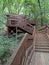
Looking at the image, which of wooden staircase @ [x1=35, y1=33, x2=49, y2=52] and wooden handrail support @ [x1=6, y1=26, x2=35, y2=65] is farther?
wooden staircase @ [x1=35, y1=33, x2=49, y2=52]

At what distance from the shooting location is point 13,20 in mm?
14172

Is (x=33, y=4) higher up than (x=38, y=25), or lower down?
higher up

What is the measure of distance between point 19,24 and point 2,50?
236 inches

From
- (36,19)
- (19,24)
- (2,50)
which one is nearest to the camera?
(2,50)

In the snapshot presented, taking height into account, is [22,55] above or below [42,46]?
above

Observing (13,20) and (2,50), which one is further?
(13,20)

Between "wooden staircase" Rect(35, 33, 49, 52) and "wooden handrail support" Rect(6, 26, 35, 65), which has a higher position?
"wooden handrail support" Rect(6, 26, 35, 65)

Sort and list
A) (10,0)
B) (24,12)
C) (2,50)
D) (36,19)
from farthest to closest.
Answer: (24,12)
(36,19)
(10,0)
(2,50)

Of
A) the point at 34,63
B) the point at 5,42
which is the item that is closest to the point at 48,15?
the point at 5,42

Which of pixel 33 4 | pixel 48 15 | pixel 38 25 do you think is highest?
pixel 33 4

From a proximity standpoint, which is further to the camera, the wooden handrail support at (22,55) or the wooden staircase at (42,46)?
the wooden staircase at (42,46)

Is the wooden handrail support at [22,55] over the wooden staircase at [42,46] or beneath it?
Answer: over

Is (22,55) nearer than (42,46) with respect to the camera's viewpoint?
Yes

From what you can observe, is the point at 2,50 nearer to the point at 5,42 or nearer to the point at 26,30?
the point at 5,42
